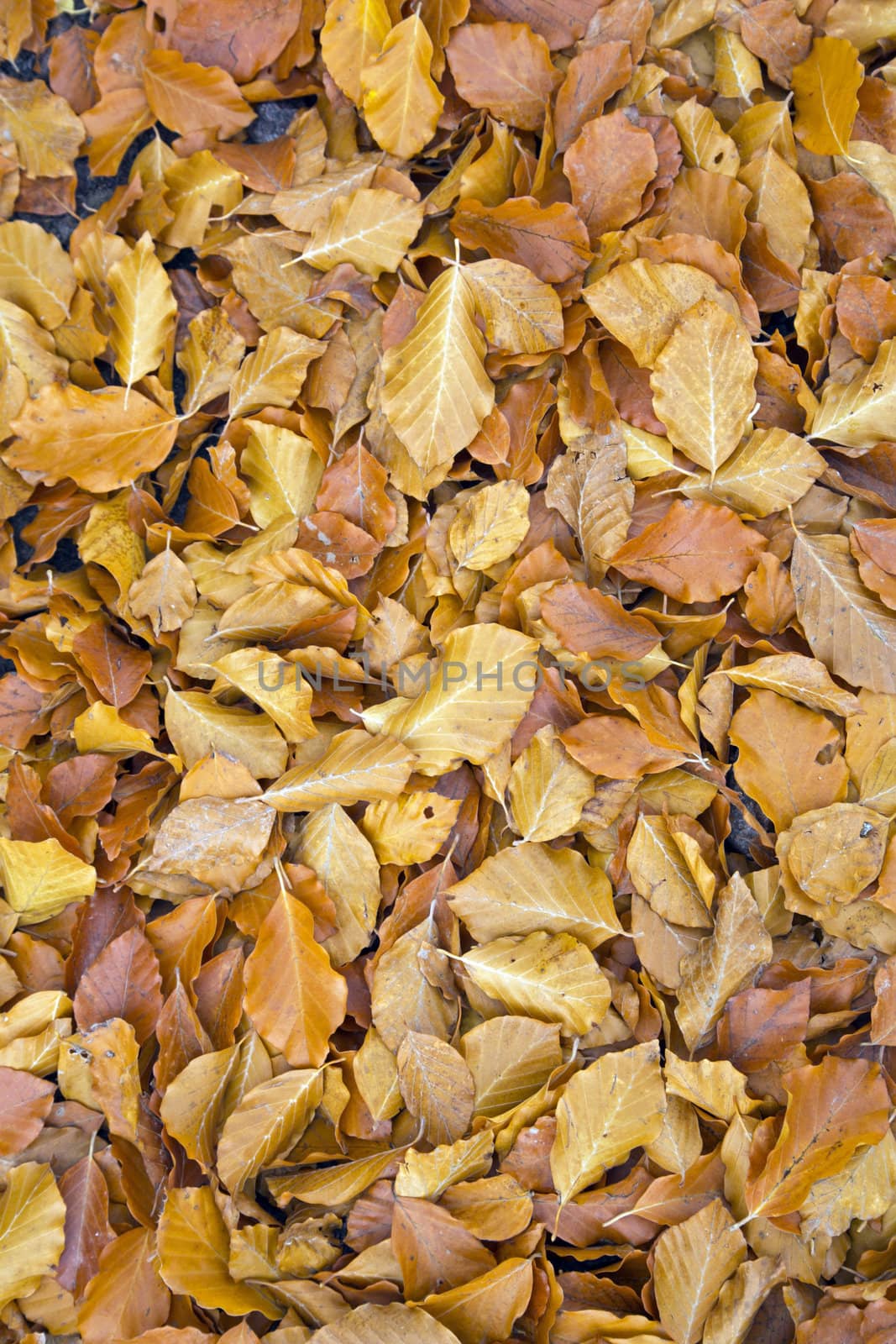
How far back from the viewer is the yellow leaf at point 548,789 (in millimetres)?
769

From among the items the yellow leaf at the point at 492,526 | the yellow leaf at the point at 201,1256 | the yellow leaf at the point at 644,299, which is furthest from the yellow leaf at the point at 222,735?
the yellow leaf at the point at 644,299

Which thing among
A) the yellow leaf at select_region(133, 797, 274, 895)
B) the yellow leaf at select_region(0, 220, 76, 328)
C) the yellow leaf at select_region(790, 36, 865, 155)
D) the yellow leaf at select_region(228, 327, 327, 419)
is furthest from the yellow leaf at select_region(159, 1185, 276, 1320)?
the yellow leaf at select_region(790, 36, 865, 155)

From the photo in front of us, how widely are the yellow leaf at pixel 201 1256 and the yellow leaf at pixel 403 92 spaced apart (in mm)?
Result: 886

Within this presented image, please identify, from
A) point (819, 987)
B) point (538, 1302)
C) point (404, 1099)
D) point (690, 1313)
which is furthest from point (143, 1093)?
point (819, 987)

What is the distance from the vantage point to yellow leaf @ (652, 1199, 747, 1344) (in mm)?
716

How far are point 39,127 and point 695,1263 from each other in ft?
3.70

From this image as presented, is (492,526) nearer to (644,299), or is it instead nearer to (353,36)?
(644,299)

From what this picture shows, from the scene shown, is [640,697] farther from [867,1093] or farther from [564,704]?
[867,1093]

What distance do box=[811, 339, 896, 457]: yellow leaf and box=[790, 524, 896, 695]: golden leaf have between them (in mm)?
98

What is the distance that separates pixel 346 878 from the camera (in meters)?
0.79

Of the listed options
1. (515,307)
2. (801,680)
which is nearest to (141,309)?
(515,307)

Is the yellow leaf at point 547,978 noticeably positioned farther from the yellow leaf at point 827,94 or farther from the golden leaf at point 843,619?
the yellow leaf at point 827,94

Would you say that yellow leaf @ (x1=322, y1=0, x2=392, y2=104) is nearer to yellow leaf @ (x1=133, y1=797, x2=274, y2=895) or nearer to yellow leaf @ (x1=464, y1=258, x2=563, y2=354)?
yellow leaf @ (x1=464, y1=258, x2=563, y2=354)

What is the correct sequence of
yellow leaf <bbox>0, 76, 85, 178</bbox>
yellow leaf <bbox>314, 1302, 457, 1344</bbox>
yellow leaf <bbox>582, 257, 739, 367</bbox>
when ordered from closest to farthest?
yellow leaf <bbox>314, 1302, 457, 1344</bbox>
yellow leaf <bbox>582, 257, 739, 367</bbox>
yellow leaf <bbox>0, 76, 85, 178</bbox>
